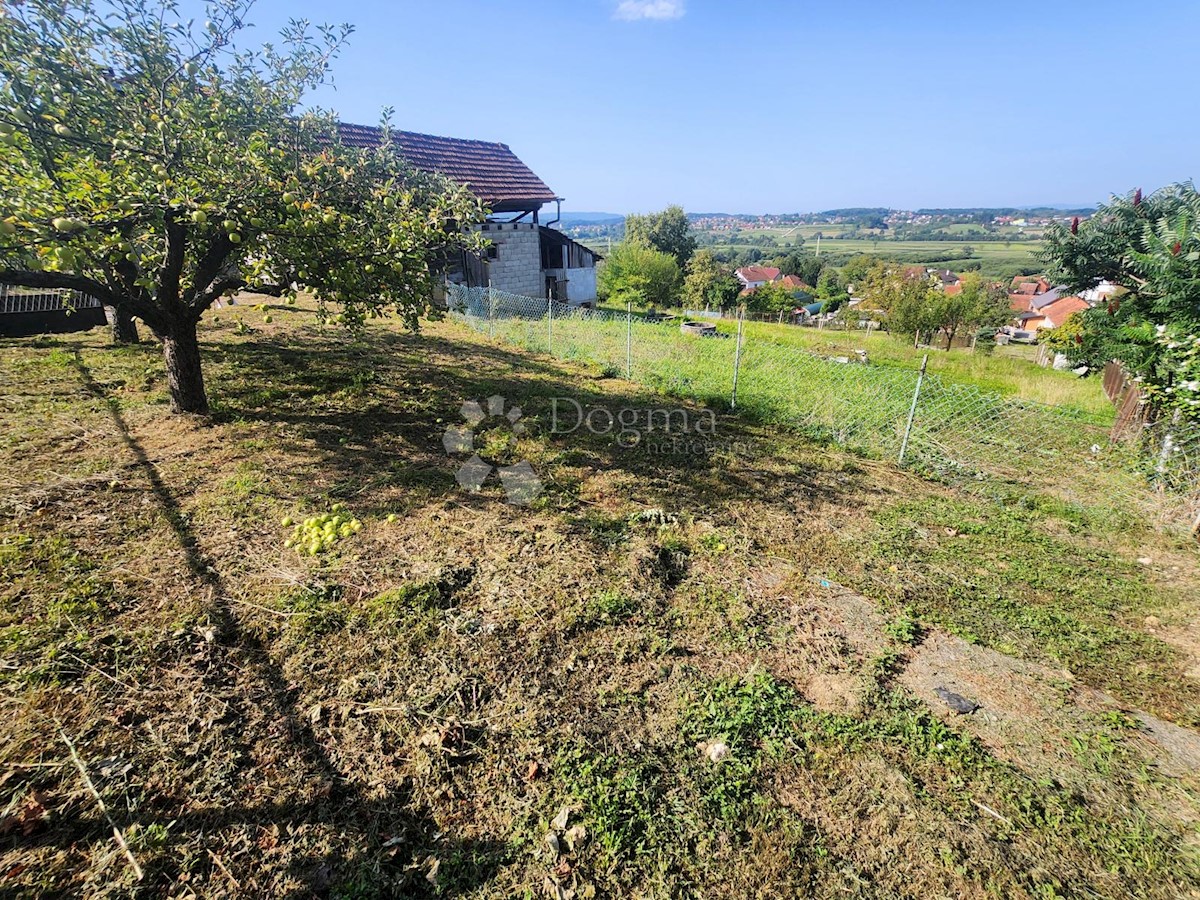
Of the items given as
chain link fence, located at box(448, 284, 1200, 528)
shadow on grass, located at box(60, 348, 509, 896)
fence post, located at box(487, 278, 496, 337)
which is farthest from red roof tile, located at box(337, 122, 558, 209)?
shadow on grass, located at box(60, 348, 509, 896)

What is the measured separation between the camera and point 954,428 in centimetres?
689

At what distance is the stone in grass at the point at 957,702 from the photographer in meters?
2.79

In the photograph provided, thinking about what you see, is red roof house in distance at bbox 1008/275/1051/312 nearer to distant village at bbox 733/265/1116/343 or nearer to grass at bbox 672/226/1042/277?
distant village at bbox 733/265/1116/343

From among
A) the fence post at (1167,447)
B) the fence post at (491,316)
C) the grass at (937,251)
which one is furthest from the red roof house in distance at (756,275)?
the fence post at (1167,447)

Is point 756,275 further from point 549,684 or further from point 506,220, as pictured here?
point 549,684

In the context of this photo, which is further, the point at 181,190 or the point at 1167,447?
the point at 1167,447

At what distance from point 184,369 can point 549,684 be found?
5520 millimetres

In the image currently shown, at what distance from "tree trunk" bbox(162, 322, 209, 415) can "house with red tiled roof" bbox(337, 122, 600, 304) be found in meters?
12.3

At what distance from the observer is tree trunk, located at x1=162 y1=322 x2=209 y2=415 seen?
5434mm

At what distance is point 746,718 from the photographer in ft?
8.73

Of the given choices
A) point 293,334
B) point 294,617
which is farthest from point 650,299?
point 294,617

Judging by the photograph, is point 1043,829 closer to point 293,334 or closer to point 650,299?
point 293,334

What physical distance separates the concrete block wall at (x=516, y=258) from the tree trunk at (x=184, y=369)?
520 inches

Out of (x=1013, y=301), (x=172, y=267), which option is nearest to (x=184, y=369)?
(x=172, y=267)
